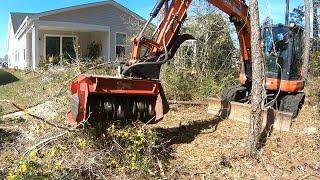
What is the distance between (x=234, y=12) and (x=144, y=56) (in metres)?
2.32

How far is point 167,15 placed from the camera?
7336mm

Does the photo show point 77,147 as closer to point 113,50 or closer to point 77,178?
point 77,178

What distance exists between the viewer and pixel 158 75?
22.6 ft

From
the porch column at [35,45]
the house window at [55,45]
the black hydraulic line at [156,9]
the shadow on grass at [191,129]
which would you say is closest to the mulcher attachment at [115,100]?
the shadow on grass at [191,129]

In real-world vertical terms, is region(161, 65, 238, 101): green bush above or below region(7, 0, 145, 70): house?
below

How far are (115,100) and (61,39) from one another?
19.0 m

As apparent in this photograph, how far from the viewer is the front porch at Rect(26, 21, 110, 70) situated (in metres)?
22.1

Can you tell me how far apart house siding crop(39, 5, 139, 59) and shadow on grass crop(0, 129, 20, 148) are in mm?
15531

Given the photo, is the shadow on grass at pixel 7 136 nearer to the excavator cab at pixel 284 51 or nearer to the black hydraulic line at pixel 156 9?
the black hydraulic line at pixel 156 9

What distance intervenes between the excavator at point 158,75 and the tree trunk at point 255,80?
1.39 metres

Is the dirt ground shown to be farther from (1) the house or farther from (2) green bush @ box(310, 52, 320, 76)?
(1) the house

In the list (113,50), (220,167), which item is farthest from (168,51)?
(113,50)

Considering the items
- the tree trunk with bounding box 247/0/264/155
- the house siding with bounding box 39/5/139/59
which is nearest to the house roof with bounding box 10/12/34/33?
the house siding with bounding box 39/5/139/59

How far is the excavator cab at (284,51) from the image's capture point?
8977 millimetres
